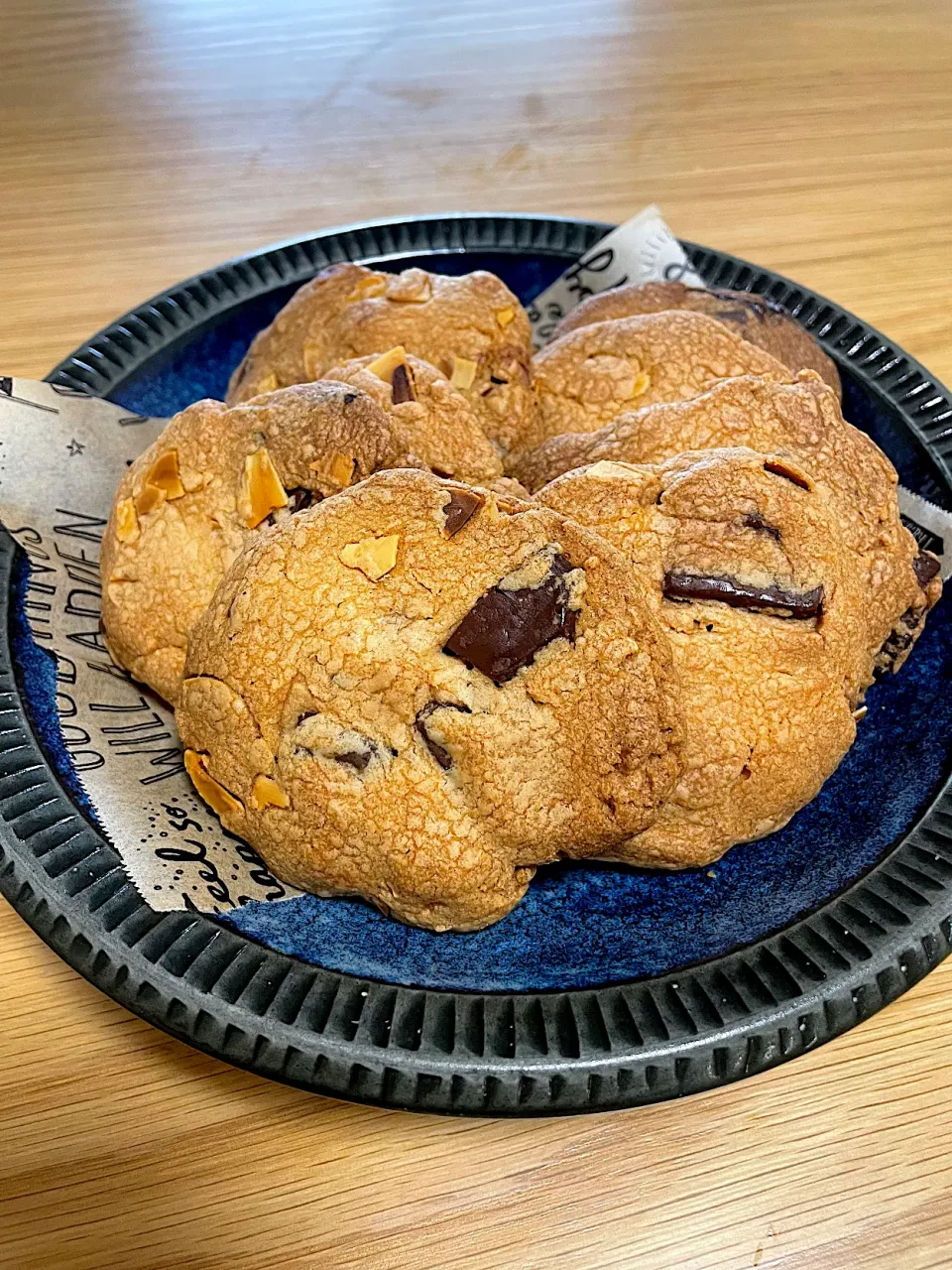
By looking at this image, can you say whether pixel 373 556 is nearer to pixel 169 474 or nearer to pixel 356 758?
pixel 356 758

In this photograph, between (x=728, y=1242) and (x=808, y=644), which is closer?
(x=728, y=1242)

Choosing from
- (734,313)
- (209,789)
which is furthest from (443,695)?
(734,313)

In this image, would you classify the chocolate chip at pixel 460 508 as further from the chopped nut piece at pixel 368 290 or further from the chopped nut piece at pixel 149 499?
the chopped nut piece at pixel 368 290

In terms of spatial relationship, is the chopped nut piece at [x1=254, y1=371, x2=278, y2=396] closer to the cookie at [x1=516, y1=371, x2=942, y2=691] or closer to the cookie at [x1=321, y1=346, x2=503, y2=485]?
the cookie at [x1=321, y1=346, x2=503, y2=485]

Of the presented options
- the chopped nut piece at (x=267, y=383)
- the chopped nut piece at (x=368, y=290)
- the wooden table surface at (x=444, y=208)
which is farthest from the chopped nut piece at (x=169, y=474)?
the wooden table surface at (x=444, y=208)

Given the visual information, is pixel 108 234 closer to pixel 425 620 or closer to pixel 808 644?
pixel 425 620

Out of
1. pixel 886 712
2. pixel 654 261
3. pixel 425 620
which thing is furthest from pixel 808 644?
pixel 654 261
